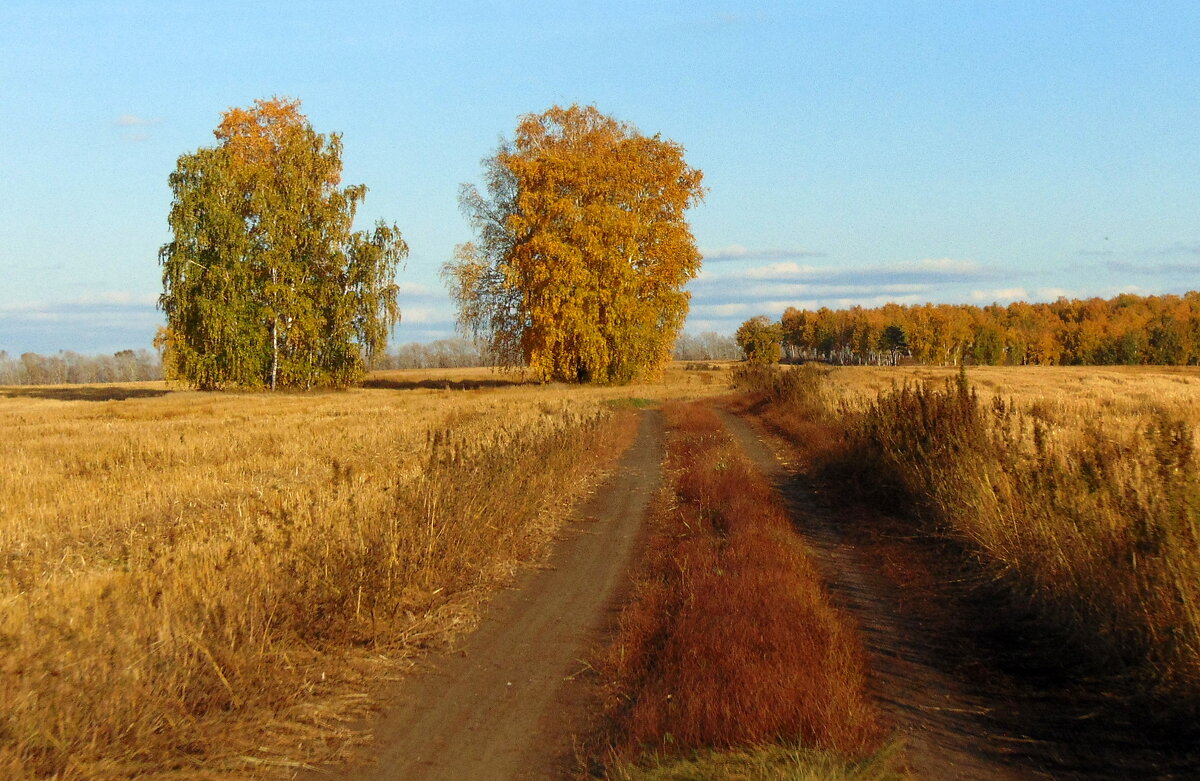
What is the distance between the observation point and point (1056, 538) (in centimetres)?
743

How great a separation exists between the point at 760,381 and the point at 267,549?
34.1m

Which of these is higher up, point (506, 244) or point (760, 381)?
point (506, 244)

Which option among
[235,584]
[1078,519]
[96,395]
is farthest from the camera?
[96,395]

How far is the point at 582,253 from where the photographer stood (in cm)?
4419

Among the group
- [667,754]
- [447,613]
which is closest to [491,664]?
[447,613]

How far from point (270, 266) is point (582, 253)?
54.5 ft

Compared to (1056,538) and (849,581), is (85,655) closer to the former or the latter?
(849,581)

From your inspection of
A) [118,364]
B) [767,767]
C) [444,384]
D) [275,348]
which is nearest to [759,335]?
[444,384]

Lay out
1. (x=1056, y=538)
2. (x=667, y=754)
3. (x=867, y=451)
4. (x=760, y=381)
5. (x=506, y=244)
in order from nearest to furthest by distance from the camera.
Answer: (x=667, y=754), (x=1056, y=538), (x=867, y=451), (x=760, y=381), (x=506, y=244)

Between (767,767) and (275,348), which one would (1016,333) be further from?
(767,767)

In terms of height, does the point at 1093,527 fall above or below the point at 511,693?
above

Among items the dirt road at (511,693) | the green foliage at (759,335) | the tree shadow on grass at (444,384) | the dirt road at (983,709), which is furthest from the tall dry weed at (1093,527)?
the green foliage at (759,335)

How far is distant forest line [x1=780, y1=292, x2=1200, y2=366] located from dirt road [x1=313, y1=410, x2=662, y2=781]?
420 feet

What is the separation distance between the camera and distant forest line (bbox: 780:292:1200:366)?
133625mm
